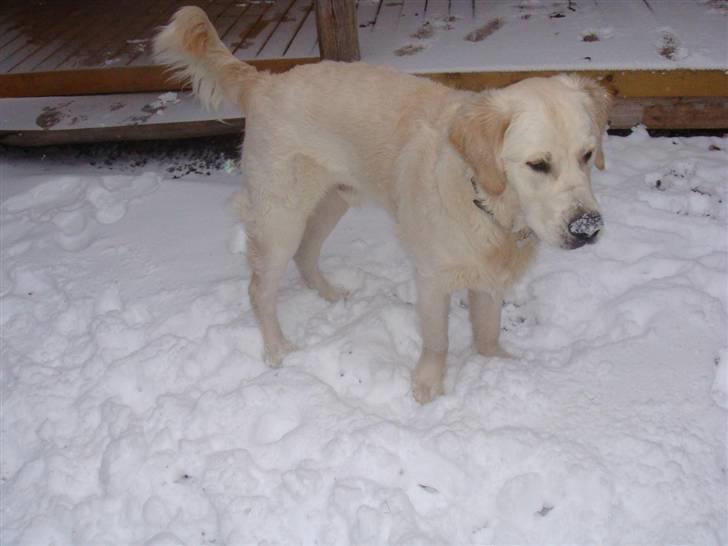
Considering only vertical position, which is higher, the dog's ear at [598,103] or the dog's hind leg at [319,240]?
the dog's ear at [598,103]

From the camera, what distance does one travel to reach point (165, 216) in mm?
4047

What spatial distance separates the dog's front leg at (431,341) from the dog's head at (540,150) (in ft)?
1.87

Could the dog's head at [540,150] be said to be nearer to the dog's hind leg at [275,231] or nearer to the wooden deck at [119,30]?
the dog's hind leg at [275,231]

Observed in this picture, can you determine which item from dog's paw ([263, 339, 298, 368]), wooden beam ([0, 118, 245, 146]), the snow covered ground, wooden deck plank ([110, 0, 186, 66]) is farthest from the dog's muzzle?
wooden deck plank ([110, 0, 186, 66])

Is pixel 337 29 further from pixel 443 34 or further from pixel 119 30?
pixel 119 30

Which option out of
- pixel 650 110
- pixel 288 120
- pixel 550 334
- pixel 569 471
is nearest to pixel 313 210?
pixel 288 120

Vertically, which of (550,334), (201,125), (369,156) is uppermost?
(369,156)

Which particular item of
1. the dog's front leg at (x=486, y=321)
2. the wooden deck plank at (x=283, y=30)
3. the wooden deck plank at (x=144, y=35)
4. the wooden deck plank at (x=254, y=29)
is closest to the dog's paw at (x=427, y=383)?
the dog's front leg at (x=486, y=321)

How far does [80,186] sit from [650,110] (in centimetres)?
380

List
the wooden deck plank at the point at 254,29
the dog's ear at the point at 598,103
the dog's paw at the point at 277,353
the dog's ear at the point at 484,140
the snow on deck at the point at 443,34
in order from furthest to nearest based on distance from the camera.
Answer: the wooden deck plank at the point at 254,29, the snow on deck at the point at 443,34, the dog's paw at the point at 277,353, the dog's ear at the point at 598,103, the dog's ear at the point at 484,140

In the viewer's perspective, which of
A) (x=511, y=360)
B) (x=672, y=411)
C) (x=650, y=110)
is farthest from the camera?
(x=650, y=110)

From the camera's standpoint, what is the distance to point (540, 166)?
2139mm

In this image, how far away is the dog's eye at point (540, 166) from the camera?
6.99 feet

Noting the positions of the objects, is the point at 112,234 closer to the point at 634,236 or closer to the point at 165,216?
the point at 165,216
